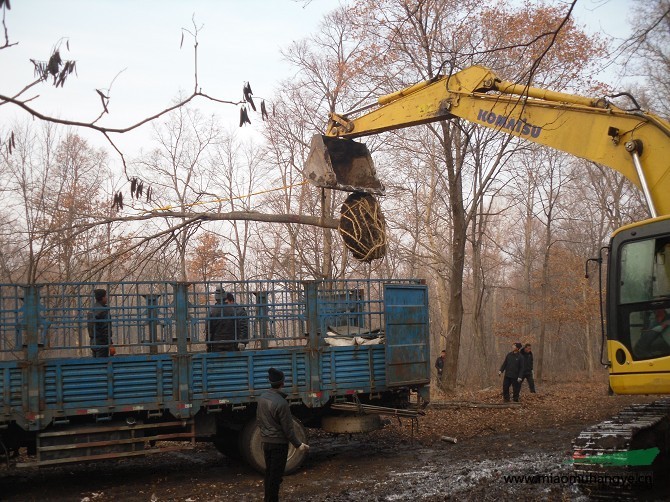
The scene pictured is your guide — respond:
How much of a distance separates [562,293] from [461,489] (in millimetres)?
29735

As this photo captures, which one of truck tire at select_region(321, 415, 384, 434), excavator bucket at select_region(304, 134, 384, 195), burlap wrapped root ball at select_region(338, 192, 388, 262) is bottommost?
truck tire at select_region(321, 415, 384, 434)

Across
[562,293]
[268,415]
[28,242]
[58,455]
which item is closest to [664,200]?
[268,415]

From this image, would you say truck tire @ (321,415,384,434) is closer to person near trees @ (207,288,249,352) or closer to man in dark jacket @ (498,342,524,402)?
person near trees @ (207,288,249,352)

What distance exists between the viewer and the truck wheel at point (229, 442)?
10461mm

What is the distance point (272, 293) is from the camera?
10398mm

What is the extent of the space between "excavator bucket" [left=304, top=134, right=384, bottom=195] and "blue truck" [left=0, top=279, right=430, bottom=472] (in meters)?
1.70

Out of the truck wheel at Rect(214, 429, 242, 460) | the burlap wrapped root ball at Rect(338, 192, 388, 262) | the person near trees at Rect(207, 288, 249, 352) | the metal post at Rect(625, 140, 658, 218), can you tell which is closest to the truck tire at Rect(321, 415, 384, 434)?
the truck wheel at Rect(214, 429, 242, 460)

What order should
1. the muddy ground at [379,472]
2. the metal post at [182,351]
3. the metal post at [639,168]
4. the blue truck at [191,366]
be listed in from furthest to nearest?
1. the metal post at [182,351]
2. the blue truck at [191,366]
3. the muddy ground at [379,472]
4. the metal post at [639,168]

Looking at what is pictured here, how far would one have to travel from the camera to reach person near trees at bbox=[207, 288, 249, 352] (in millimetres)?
9961

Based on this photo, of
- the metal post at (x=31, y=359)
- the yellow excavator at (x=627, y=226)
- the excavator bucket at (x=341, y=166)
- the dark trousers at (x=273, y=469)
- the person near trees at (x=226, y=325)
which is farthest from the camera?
the excavator bucket at (x=341, y=166)

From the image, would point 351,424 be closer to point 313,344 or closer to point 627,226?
point 313,344

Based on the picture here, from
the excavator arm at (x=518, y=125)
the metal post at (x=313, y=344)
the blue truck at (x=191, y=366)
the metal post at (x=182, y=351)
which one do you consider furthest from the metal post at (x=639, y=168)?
the metal post at (x=182, y=351)

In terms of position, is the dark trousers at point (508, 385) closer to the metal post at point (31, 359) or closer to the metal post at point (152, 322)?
the metal post at point (152, 322)

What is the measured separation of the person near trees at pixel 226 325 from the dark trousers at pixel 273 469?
2794 millimetres
